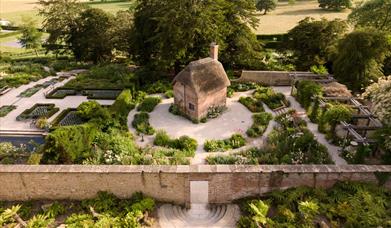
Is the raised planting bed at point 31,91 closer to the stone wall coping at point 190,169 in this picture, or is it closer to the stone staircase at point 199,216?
the stone wall coping at point 190,169

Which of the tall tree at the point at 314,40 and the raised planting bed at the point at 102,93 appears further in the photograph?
the tall tree at the point at 314,40

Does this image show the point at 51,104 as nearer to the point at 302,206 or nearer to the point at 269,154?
the point at 269,154

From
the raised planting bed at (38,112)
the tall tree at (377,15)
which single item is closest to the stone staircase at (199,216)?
the raised planting bed at (38,112)

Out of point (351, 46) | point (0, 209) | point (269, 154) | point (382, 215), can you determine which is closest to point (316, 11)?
point (351, 46)

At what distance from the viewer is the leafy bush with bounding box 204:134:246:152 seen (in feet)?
65.8

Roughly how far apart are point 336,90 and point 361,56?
333 centimetres

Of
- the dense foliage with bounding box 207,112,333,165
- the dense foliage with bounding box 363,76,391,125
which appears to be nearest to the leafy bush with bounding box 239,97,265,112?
the dense foliage with bounding box 207,112,333,165

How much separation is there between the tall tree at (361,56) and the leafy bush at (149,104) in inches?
640

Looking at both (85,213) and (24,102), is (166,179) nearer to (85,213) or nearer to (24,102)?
(85,213)

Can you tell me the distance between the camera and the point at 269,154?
61.0 ft

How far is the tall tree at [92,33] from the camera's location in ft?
121

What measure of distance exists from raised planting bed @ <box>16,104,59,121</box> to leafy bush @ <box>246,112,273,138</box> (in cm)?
1674

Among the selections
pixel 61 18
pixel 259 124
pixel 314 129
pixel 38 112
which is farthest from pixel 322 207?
pixel 61 18

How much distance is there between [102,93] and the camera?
97.0 ft
